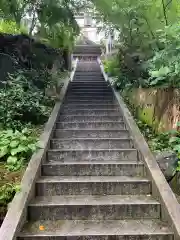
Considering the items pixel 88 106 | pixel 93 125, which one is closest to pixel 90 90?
pixel 88 106

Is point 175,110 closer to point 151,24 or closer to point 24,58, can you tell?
point 151,24

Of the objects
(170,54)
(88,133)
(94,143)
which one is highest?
(170,54)

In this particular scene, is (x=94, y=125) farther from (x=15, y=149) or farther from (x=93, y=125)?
(x=15, y=149)

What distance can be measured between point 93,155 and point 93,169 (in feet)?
1.64

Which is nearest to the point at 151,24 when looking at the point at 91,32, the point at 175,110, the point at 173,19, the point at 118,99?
the point at 173,19

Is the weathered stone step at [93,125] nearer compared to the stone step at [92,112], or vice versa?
the weathered stone step at [93,125]

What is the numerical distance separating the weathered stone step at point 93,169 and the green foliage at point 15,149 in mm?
346

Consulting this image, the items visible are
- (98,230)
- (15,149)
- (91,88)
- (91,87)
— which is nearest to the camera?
(98,230)

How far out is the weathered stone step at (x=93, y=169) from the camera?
16.1 feet

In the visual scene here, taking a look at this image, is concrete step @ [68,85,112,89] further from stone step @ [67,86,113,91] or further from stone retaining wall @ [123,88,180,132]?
stone retaining wall @ [123,88,180,132]

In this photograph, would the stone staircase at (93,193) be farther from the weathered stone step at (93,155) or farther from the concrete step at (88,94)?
the concrete step at (88,94)

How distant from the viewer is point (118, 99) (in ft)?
28.2

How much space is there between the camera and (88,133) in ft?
21.1

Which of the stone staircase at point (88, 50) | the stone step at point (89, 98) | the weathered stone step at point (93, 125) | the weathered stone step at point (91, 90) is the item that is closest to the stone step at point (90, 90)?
the weathered stone step at point (91, 90)
